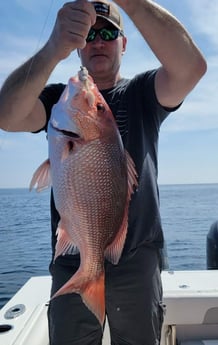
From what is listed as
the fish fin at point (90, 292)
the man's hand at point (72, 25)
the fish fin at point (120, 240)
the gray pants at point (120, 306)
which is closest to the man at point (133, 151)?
the gray pants at point (120, 306)

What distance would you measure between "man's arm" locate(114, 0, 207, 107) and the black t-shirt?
0.21 metres

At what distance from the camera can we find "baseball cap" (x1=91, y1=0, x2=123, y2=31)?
2479 mm

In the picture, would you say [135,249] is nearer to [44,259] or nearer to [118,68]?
[118,68]

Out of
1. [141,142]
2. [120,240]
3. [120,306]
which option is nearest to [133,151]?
[141,142]

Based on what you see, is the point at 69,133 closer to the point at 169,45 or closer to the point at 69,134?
the point at 69,134

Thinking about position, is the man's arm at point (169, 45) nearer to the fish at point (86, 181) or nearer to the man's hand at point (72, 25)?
the man's hand at point (72, 25)

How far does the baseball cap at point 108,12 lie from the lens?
2479mm

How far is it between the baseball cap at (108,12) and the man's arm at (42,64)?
1.68 ft

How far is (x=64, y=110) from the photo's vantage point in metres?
1.98

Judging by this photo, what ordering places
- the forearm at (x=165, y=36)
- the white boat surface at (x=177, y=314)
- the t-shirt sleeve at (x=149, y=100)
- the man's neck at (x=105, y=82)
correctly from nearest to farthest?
the forearm at (x=165, y=36) < the t-shirt sleeve at (x=149, y=100) < the man's neck at (x=105, y=82) < the white boat surface at (x=177, y=314)

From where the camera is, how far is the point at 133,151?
253 cm

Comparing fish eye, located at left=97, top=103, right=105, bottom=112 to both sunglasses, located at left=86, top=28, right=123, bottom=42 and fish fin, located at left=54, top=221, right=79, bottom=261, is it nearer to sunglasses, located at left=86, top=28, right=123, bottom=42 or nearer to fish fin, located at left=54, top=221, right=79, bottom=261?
fish fin, located at left=54, top=221, right=79, bottom=261

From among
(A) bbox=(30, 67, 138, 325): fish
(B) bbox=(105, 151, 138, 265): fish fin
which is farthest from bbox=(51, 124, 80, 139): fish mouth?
(B) bbox=(105, 151, 138, 265): fish fin

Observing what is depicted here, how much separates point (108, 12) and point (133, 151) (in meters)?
0.77
